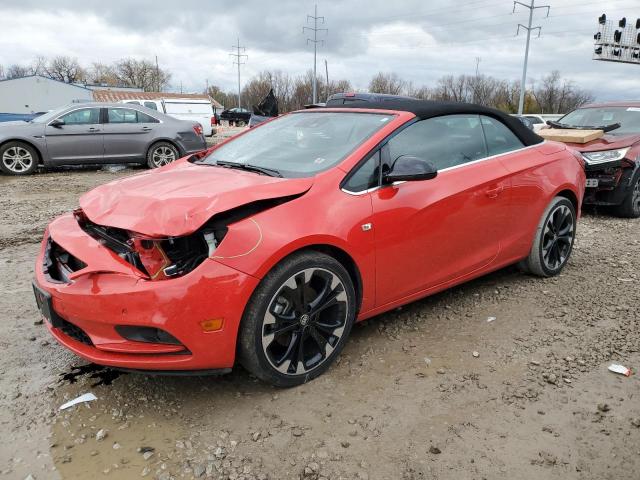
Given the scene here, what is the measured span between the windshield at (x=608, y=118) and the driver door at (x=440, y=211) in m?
4.72

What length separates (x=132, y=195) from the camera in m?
2.85

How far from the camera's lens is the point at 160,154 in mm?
11445

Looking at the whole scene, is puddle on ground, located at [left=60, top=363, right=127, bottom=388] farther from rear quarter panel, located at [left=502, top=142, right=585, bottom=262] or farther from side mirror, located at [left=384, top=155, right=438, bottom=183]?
rear quarter panel, located at [left=502, top=142, right=585, bottom=262]

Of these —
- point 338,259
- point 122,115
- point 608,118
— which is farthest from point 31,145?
point 608,118

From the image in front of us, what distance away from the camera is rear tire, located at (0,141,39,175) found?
10.3 metres

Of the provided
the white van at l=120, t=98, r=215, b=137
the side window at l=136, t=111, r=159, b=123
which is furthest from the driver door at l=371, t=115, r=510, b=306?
the white van at l=120, t=98, r=215, b=137

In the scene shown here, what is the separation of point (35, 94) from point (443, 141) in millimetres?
53859

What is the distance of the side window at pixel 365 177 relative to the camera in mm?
2914

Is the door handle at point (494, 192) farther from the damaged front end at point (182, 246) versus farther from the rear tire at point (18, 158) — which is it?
the rear tire at point (18, 158)

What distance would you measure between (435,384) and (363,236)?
0.92m

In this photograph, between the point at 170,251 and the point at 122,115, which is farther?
the point at 122,115

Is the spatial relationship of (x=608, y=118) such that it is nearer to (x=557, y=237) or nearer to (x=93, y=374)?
(x=557, y=237)

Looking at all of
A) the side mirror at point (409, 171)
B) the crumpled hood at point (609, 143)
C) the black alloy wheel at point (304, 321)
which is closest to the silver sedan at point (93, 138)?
the crumpled hood at point (609, 143)

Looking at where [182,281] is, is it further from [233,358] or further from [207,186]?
[207,186]
